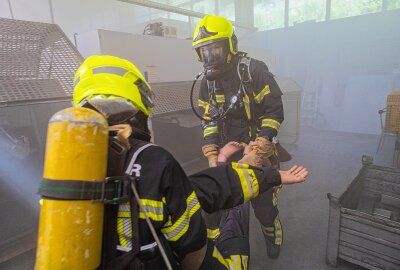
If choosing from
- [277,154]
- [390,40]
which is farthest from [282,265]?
[390,40]

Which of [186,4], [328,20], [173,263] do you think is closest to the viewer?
[173,263]

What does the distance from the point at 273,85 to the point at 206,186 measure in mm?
1258

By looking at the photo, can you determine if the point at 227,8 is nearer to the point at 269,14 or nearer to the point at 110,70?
the point at 269,14

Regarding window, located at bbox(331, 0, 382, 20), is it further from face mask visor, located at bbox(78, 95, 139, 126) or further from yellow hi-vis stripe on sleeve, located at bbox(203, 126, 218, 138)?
face mask visor, located at bbox(78, 95, 139, 126)

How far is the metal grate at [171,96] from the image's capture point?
9.29 ft

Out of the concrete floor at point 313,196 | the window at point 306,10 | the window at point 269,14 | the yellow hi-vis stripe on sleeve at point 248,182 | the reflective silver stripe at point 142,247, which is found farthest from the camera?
the window at point 269,14

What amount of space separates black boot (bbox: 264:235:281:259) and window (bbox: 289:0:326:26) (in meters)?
7.23

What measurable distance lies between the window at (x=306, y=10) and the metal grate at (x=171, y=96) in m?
6.20

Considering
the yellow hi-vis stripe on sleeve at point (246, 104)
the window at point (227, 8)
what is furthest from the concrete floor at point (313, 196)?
the window at point (227, 8)

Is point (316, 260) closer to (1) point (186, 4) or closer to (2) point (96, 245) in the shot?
(2) point (96, 245)

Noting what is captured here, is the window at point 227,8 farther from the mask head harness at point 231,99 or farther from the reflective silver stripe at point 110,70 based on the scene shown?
the reflective silver stripe at point 110,70

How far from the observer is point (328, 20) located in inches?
279

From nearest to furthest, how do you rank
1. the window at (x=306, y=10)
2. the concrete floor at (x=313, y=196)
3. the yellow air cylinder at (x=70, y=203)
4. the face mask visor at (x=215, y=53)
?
the yellow air cylinder at (x=70, y=203) → the face mask visor at (x=215, y=53) → the concrete floor at (x=313, y=196) → the window at (x=306, y=10)

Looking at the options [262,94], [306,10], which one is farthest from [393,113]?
[306,10]
